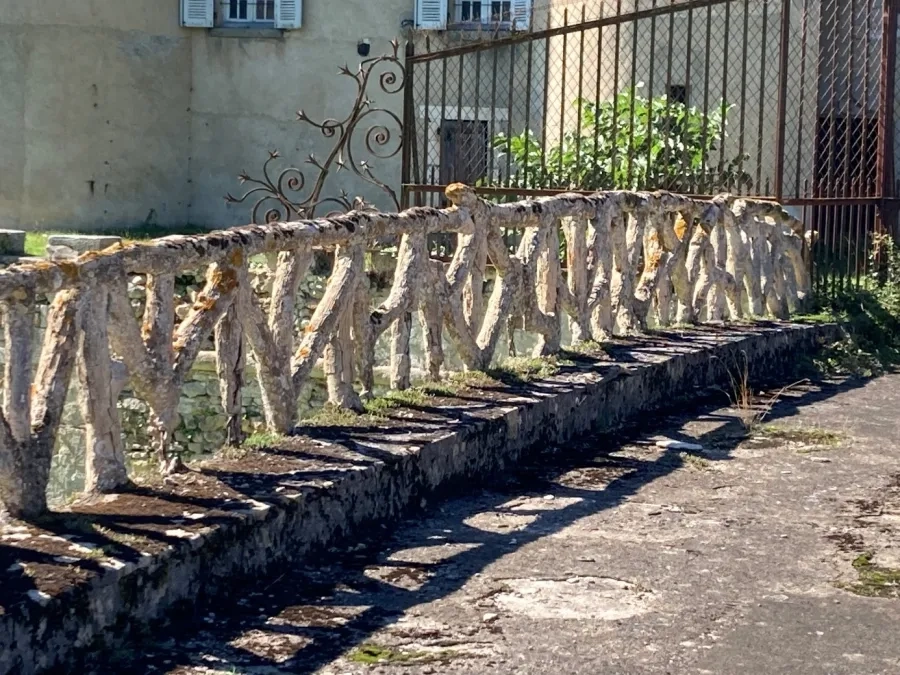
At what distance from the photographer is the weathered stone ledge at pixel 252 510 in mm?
3578

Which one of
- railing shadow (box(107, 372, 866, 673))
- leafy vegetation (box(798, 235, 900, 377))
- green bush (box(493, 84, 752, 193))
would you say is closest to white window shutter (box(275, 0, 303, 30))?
green bush (box(493, 84, 752, 193))

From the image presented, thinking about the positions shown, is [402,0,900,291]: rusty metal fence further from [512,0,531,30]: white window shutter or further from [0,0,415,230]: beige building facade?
[0,0,415,230]: beige building facade

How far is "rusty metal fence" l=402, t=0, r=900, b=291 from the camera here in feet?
34.6

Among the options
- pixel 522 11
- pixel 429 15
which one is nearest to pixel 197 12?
pixel 429 15

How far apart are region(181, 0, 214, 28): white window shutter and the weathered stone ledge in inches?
577

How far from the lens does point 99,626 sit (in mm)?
3676

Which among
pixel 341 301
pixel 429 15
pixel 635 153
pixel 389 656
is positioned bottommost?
pixel 389 656

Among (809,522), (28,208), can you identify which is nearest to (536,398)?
(809,522)

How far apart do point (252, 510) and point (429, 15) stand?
53.9ft

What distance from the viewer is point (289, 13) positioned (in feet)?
67.6

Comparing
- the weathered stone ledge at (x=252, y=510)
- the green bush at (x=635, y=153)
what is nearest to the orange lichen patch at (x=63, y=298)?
the weathered stone ledge at (x=252, y=510)

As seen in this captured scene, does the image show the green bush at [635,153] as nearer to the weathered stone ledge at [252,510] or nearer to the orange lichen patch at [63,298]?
the weathered stone ledge at [252,510]

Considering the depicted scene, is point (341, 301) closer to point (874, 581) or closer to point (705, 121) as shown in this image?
point (874, 581)

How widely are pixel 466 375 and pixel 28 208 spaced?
14.4 m
